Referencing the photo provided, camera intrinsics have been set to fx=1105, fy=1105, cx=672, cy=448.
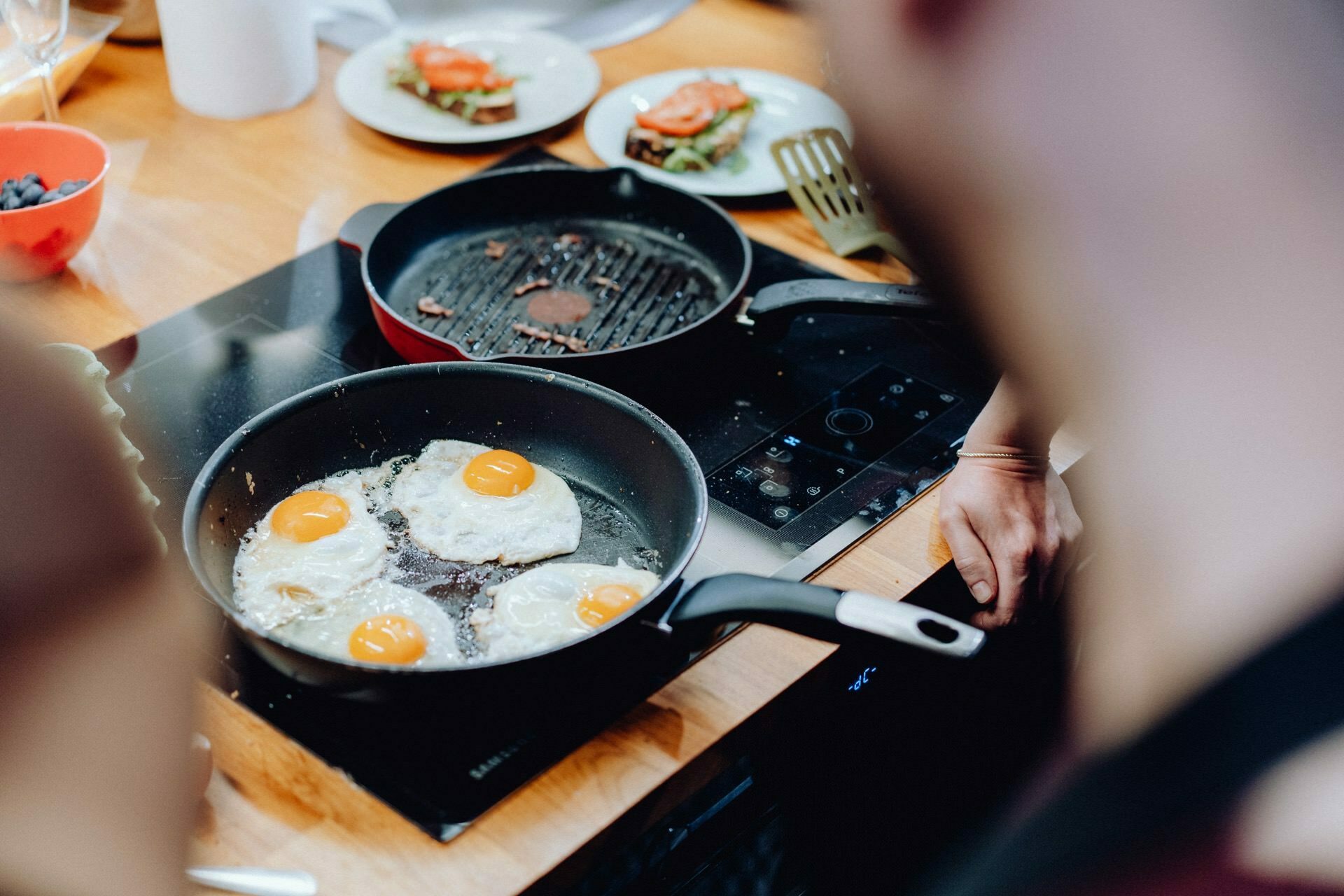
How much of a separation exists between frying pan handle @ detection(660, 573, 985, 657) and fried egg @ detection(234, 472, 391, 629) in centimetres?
40

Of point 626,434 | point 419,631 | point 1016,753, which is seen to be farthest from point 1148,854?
point 1016,753

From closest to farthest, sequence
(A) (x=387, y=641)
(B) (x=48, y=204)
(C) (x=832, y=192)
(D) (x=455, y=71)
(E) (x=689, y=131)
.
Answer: (A) (x=387, y=641)
(B) (x=48, y=204)
(C) (x=832, y=192)
(E) (x=689, y=131)
(D) (x=455, y=71)

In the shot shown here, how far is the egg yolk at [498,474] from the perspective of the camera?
1.36 metres

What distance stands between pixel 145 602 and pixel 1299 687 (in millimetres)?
590

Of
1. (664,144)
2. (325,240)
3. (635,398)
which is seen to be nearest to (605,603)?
(635,398)

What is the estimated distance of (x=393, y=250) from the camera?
181 cm

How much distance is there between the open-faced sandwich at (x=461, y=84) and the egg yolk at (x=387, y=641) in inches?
53.6

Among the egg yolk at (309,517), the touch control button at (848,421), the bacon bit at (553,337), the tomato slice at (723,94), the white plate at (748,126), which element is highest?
the tomato slice at (723,94)

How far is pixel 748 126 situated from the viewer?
7.63 ft

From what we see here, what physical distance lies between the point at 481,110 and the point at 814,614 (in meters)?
1.57

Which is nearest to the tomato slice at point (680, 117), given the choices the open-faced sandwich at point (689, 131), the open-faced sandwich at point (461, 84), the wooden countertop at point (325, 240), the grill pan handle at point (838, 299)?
the open-faced sandwich at point (689, 131)

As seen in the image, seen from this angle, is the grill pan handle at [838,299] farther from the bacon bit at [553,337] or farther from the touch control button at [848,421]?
the bacon bit at [553,337]

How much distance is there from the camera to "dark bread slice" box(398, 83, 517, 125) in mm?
2217

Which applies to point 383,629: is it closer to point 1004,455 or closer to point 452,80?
point 1004,455
